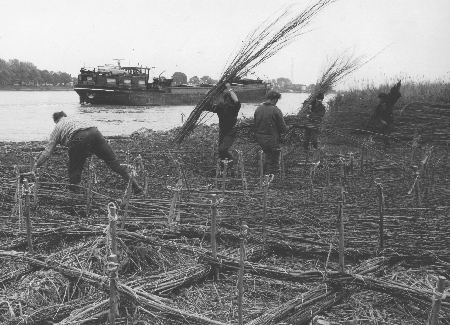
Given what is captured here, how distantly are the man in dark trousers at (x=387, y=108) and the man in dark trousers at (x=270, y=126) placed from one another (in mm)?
3496

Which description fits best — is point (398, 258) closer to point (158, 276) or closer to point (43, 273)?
point (158, 276)

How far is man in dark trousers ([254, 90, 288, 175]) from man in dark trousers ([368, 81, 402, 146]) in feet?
11.5

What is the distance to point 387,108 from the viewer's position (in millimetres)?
8109

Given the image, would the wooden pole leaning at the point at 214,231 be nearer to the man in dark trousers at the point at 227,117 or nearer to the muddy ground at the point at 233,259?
the muddy ground at the point at 233,259

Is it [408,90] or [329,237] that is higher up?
[408,90]

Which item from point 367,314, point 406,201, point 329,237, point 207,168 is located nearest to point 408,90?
point 207,168

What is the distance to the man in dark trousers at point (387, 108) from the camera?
7988mm

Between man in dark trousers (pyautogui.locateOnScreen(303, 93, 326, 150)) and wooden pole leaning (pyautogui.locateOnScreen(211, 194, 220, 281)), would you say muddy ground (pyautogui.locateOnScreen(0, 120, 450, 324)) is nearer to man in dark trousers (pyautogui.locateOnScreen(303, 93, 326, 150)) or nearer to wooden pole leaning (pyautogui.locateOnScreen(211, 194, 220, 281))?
wooden pole leaning (pyautogui.locateOnScreen(211, 194, 220, 281))

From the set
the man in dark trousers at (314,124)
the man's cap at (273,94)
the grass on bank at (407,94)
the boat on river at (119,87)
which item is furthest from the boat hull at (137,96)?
the man's cap at (273,94)

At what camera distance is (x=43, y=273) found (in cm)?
231

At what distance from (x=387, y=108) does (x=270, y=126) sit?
3.86 meters

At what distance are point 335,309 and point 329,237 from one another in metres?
0.96

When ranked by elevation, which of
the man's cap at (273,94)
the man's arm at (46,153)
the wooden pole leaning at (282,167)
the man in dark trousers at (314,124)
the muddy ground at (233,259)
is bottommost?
the muddy ground at (233,259)

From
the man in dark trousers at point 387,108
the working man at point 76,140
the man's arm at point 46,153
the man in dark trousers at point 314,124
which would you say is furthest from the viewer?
the man in dark trousers at point 387,108
